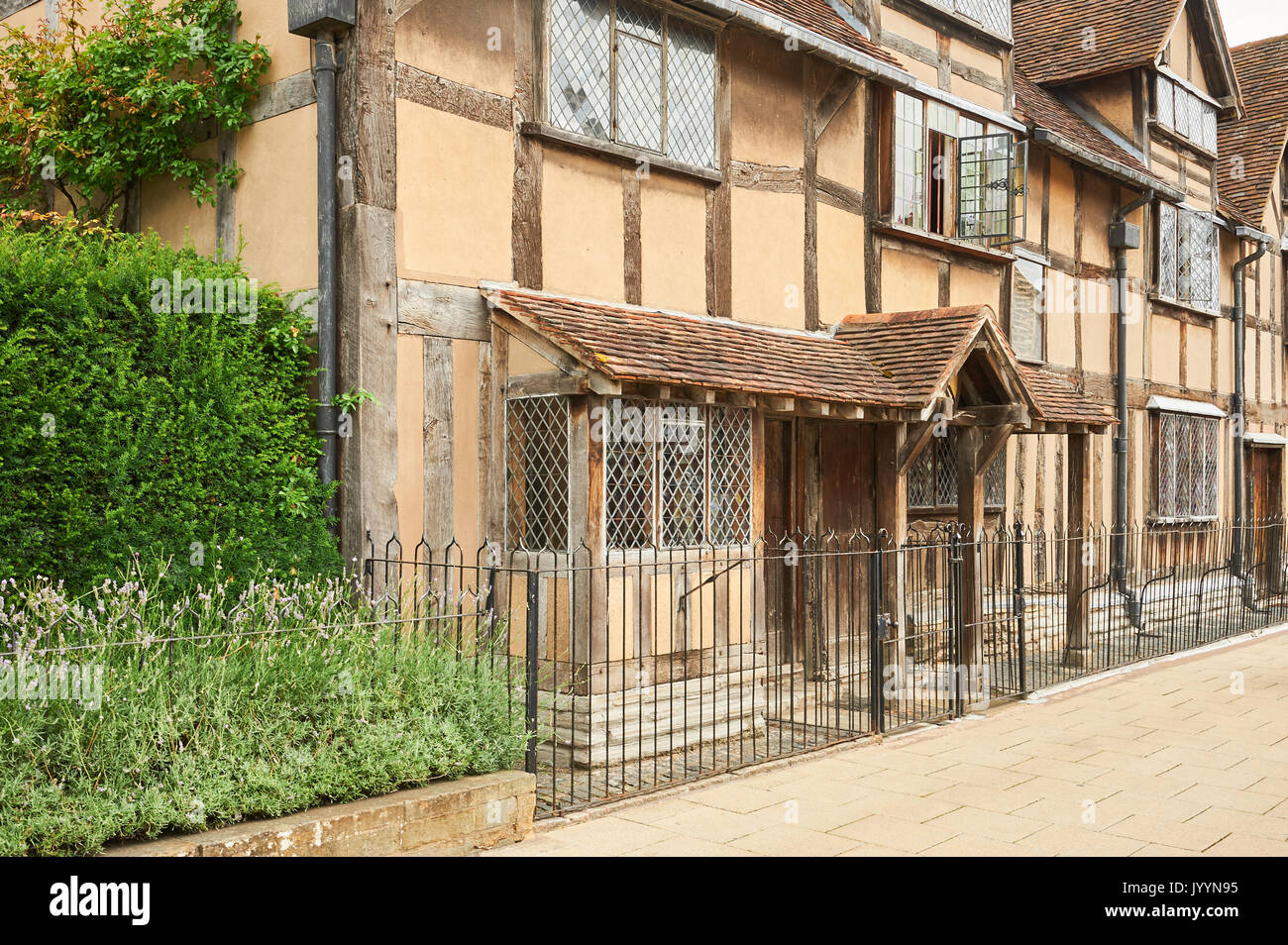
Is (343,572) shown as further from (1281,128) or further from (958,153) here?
(1281,128)

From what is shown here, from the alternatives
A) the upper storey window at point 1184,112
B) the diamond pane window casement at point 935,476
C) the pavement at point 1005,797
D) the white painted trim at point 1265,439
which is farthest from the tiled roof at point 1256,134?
the pavement at point 1005,797

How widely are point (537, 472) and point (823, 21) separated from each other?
586cm

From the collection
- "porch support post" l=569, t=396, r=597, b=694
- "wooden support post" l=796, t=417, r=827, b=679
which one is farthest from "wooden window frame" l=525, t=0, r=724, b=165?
"wooden support post" l=796, t=417, r=827, b=679

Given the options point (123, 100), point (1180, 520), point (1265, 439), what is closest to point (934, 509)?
point (1180, 520)

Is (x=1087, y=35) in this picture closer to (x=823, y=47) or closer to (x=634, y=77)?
(x=823, y=47)

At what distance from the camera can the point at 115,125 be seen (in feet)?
29.7

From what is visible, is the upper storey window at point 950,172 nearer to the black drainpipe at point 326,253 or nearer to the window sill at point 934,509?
the window sill at point 934,509

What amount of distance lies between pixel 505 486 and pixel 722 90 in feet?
13.4

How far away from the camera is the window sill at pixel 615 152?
8328 millimetres

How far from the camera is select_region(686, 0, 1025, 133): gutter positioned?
30.7 ft

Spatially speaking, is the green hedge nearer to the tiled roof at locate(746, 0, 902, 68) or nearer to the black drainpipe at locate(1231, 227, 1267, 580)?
the tiled roof at locate(746, 0, 902, 68)

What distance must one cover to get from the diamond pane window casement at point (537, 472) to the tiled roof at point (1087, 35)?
12716 mm

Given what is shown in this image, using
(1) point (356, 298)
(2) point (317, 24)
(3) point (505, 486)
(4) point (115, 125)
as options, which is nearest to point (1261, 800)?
(3) point (505, 486)

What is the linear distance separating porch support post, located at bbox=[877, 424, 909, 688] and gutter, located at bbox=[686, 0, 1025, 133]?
3323mm
